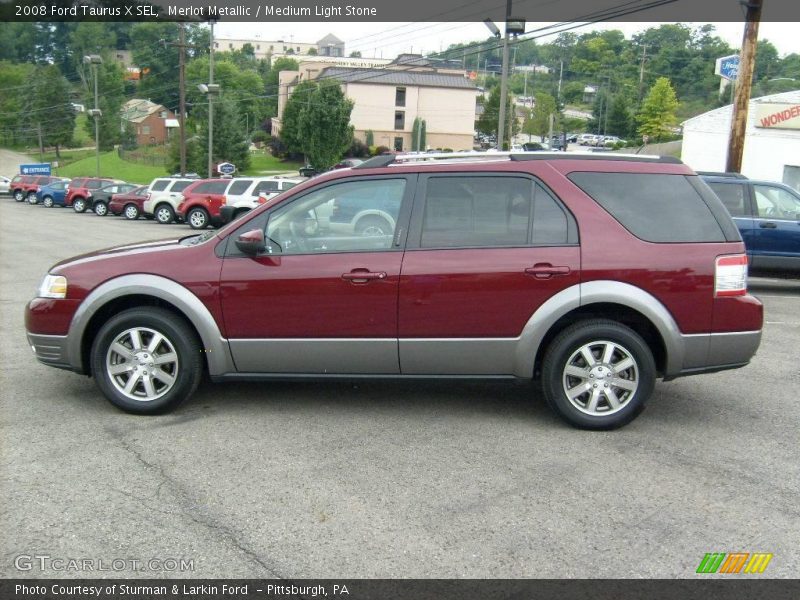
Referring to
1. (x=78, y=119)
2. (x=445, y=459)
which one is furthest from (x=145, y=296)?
(x=78, y=119)

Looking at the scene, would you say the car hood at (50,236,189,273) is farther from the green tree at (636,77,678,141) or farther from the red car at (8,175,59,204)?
the green tree at (636,77,678,141)

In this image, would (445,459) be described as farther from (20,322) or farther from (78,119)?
(78,119)

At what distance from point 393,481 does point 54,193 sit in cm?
4355

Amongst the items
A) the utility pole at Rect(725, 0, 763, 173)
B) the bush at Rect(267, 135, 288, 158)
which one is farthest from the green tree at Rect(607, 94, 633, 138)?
the utility pole at Rect(725, 0, 763, 173)

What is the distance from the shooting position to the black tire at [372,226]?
5507 mm

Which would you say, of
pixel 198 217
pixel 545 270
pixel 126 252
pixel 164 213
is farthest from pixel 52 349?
pixel 164 213

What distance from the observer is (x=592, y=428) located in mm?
5402

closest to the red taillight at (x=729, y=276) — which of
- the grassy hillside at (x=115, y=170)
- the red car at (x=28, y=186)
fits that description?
the red car at (x=28, y=186)

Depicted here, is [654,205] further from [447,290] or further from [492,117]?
[492,117]

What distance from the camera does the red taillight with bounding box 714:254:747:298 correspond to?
5.33m

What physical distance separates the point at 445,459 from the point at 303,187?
2188 millimetres

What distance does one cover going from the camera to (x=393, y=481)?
4.49m

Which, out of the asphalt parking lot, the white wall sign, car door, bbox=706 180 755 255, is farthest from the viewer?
the white wall sign

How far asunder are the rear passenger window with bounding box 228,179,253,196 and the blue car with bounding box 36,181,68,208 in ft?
69.0
